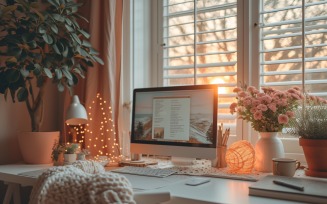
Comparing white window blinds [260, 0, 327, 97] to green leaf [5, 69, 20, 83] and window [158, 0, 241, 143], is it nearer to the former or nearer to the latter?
window [158, 0, 241, 143]

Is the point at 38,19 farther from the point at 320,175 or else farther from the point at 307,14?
the point at 320,175

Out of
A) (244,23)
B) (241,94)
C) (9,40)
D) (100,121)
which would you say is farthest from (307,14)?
(9,40)

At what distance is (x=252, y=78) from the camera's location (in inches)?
74.8

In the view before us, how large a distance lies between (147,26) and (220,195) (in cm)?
142

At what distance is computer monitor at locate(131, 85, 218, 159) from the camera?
159 centimetres

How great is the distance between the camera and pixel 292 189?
114cm

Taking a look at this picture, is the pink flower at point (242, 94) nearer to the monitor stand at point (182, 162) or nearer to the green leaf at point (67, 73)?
the monitor stand at point (182, 162)

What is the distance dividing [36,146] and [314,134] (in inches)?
54.0

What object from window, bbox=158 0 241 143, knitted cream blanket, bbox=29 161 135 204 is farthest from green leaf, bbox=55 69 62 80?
knitted cream blanket, bbox=29 161 135 204

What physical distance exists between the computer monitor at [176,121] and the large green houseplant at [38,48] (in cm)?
43

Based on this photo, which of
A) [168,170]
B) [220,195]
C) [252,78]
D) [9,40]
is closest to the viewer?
[220,195]

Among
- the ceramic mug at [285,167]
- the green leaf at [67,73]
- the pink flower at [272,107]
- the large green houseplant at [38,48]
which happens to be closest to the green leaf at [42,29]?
the large green houseplant at [38,48]

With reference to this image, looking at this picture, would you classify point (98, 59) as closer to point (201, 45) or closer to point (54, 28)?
point (54, 28)

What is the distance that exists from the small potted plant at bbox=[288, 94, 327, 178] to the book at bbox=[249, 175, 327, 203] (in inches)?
7.4
